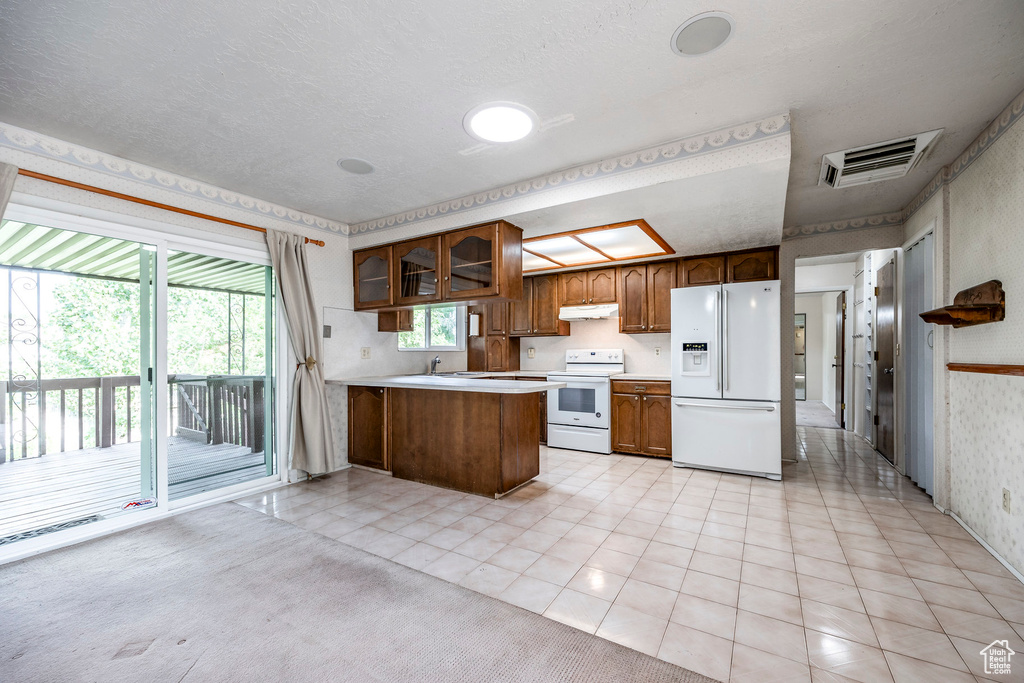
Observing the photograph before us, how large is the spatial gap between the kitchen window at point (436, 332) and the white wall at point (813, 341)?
8332 mm

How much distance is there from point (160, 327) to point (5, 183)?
3.53ft

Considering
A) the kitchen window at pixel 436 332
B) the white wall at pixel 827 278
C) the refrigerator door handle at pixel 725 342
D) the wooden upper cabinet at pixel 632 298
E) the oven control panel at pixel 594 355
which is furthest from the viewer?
the white wall at pixel 827 278

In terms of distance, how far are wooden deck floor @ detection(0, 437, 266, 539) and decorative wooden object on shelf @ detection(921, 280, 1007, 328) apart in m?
5.17

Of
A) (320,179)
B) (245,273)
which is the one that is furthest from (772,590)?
(245,273)

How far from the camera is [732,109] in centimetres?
223

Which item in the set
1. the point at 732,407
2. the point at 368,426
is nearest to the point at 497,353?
the point at 368,426

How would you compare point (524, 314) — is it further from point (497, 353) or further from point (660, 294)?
point (660, 294)

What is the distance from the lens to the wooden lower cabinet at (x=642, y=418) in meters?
4.50

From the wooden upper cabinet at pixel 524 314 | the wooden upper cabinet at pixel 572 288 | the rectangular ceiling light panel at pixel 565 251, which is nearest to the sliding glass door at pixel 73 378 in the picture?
the rectangular ceiling light panel at pixel 565 251

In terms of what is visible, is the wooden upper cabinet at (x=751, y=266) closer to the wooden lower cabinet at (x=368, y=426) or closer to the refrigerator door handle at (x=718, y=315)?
the refrigerator door handle at (x=718, y=315)

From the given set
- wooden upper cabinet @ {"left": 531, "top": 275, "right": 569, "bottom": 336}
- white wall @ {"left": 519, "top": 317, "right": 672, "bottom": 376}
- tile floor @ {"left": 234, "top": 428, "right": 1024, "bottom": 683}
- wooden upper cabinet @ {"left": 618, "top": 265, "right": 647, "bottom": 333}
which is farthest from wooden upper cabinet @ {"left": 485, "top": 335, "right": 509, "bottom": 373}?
tile floor @ {"left": 234, "top": 428, "right": 1024, "bottom": 683}

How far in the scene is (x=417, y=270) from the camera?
396cm

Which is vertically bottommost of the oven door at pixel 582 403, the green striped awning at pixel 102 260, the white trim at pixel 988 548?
the white trim at pixel 988 548

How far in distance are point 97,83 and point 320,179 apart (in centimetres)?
127
